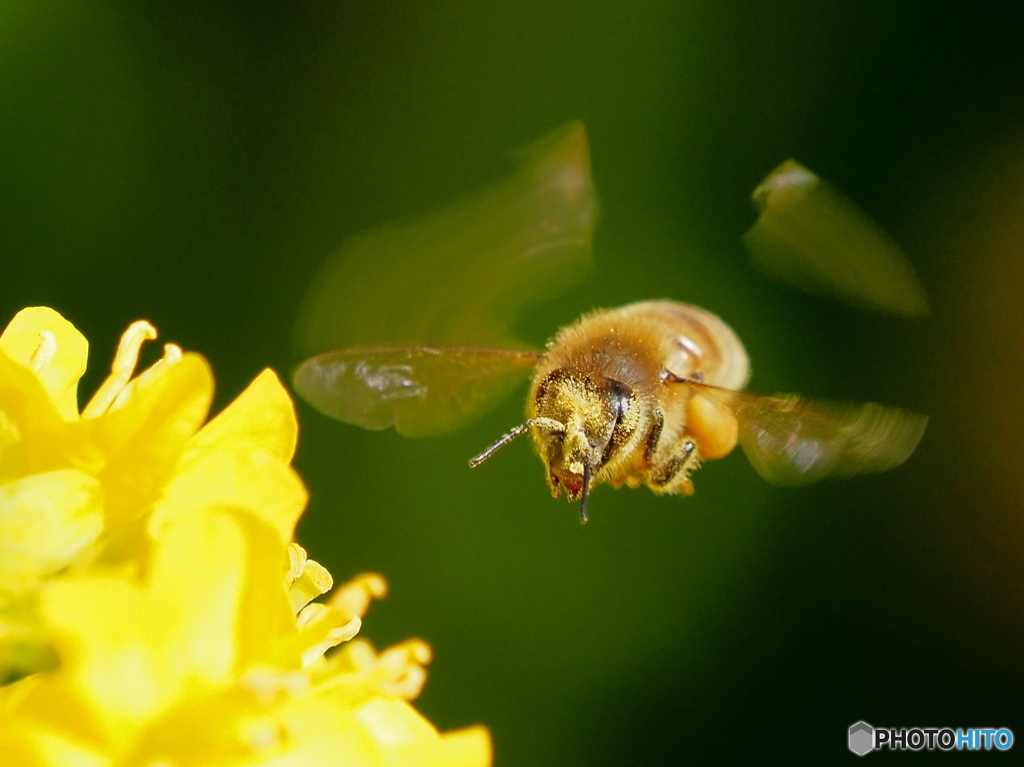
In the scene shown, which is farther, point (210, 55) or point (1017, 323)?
point (1017, 323)

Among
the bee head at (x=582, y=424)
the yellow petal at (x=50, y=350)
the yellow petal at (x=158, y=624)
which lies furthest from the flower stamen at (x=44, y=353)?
the bee head at (x=582, y=424)

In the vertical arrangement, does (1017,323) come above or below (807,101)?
below

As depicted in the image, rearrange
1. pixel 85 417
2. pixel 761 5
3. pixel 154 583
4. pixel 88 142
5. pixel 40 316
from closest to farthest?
pixel 154 583 → pixel 85 417 → pixel 40 316 → pixel 88 142 → pixel 761 5

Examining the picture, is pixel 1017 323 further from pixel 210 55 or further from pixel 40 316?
pixel 40 316

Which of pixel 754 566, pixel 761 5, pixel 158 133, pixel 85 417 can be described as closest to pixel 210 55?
pixel 158 133

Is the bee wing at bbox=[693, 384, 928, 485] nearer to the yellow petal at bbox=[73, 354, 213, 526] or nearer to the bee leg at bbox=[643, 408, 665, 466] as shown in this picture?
the bee leg at bbox=[643, 408, 665, 466]

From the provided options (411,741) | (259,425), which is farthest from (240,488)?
(411,741)

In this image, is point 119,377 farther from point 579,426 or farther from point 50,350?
point 579,426
